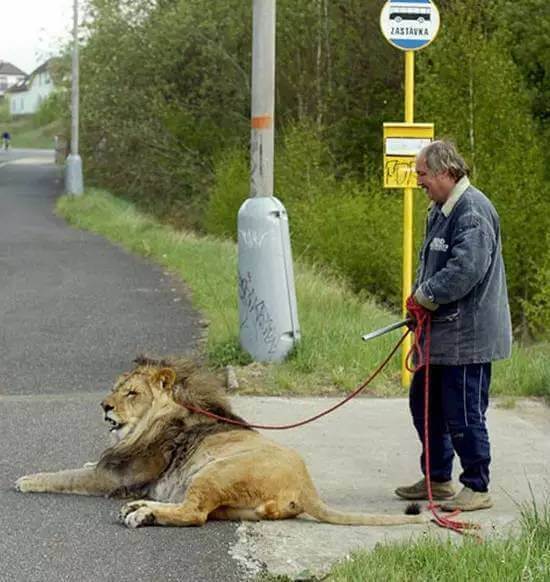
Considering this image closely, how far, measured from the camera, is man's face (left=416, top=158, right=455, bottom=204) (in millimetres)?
6812

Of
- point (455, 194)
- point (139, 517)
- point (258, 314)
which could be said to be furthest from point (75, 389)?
point (455, 194)

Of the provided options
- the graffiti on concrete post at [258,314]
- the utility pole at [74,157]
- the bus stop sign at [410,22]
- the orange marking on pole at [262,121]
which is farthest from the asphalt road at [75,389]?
the utility pole at [74,157]

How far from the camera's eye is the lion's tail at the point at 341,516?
6.48 m

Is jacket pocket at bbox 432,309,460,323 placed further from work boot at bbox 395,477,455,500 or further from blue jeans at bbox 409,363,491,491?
work boot at bbox 395,477,455,500

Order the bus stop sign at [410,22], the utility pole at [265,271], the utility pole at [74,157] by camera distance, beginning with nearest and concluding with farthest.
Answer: the bus stop sign at [410,22] → the utility pole at [265,271] → the utility pole at [74,157]

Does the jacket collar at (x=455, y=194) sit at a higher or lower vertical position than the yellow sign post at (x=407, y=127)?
lower

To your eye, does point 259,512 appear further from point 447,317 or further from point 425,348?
point 447,317

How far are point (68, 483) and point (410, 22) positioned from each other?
16.2 feet

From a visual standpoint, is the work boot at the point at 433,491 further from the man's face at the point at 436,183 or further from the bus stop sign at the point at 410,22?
the bus stop sign at the point at 410,22

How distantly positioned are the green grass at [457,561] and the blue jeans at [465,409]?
1.06m

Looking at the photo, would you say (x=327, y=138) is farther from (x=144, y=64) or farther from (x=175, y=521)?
(x=175, y=521)

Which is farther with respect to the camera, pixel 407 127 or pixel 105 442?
pixel 407 127

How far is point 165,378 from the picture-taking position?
7.16m

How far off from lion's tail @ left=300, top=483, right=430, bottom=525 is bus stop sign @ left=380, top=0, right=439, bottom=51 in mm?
4697
